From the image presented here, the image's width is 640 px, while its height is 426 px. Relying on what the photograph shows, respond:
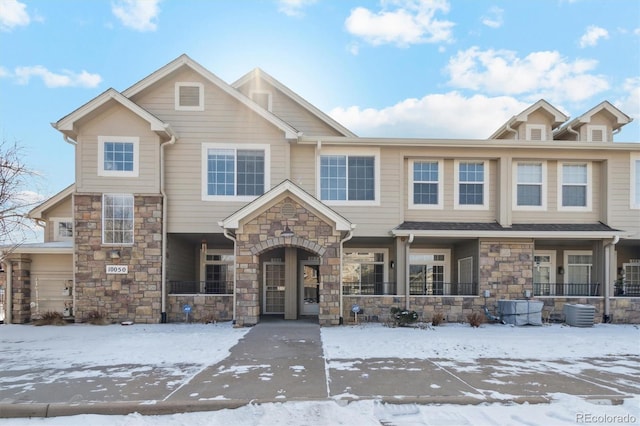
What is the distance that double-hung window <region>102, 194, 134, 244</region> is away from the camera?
12836 millimetres

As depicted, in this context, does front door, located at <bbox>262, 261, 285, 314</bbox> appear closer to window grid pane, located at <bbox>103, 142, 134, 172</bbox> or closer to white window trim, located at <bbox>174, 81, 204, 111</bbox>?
window grid pane, located at <bbox>103, 142, 134, 172</bbox>

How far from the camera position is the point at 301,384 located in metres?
6.20

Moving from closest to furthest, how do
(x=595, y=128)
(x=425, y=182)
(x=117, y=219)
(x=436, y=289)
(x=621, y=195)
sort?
1. (x=117, y=219)
2. (x=621, y=195)
3. (x=425, y=182)
4. (x=595, y=128)
5. (x=436, y=289)

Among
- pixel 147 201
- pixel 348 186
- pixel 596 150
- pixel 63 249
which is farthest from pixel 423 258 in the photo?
pixel 63 249

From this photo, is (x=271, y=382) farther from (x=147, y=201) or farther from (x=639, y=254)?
(x=639, y=254)

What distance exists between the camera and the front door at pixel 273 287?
50.4ft

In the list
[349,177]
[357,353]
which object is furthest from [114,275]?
[357,353]

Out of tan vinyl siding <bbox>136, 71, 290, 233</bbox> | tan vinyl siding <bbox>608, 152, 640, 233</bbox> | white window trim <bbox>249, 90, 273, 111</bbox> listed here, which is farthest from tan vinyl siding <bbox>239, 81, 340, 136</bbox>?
tan vinyl siding <bbox>608, 152, 640, 233</bbox>

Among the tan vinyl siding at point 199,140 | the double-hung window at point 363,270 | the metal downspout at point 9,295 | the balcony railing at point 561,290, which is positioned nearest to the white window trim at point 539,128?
the balcony railing at point 561,290

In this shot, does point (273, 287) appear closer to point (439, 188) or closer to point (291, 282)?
point (291, 282)

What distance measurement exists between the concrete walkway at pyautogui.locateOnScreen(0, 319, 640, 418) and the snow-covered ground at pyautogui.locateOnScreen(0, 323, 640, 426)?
188 millimetres

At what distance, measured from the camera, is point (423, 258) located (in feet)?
51.8

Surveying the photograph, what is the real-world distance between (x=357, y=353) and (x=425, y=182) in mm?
7728

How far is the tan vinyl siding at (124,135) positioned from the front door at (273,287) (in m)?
5.00
